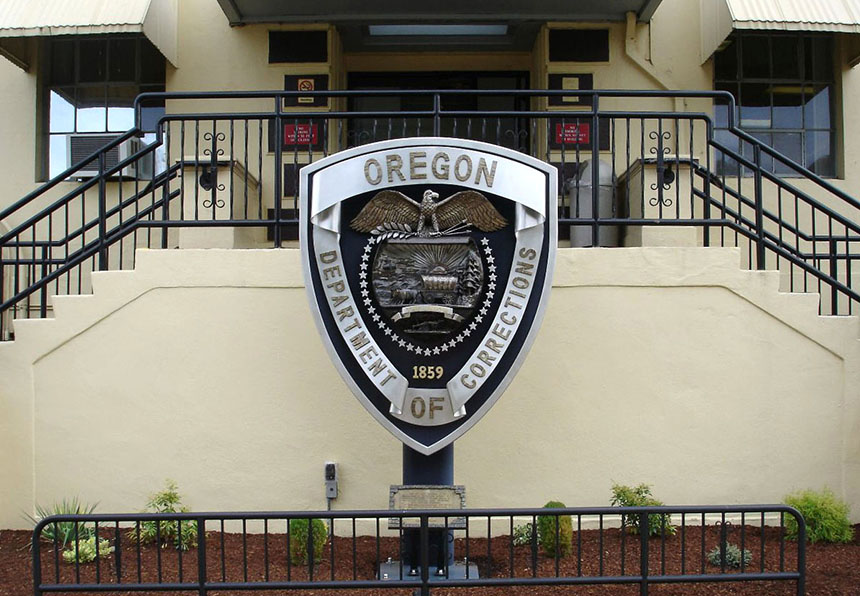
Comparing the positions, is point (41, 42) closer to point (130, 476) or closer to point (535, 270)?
point (130, 476)

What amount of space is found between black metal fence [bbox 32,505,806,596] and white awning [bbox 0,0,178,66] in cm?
501

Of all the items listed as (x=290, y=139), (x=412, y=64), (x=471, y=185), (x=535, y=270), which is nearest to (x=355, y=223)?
(x=471, y=185)

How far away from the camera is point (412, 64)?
11.4 meters

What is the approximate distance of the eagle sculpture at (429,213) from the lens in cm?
593

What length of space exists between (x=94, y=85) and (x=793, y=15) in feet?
24.7

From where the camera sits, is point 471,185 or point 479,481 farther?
point 479,481

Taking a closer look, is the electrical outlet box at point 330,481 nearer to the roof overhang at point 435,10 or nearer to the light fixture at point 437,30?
the roof overhang at point 435,10

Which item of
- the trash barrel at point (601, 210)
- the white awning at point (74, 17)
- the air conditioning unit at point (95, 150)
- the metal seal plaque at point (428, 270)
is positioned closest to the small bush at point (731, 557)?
the metal seal plaque at point (428, 270)

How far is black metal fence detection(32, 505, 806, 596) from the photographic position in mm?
5379

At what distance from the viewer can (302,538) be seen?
6520 millimetres

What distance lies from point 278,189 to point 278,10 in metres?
3.56

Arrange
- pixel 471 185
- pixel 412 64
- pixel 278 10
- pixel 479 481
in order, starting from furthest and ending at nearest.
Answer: pixel 412 64 → pixel 278 10 → pixel 479 481 → pixel 471 185

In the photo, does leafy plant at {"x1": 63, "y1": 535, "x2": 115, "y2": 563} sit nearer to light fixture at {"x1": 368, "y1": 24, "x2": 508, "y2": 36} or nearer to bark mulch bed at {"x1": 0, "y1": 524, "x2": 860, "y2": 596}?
bark mulch bed at {"x1": 0, "y1": 524, "x2": 860, "y2": 596}

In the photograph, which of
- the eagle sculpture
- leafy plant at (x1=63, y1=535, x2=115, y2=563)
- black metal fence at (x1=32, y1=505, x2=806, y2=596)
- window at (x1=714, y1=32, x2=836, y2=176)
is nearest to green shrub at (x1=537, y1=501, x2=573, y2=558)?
black metal fence at (x1=32, y1=505, x2=806, y2=596)
